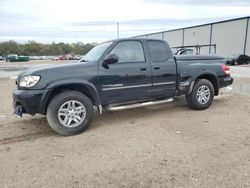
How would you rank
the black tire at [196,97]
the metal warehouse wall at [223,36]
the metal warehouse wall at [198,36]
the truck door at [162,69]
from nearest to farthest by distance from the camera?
the truck door at [162,69]
the black tire at [196,97]
the metal warehouse wall at [223,36]
the metal warehouse wall at [198,36]

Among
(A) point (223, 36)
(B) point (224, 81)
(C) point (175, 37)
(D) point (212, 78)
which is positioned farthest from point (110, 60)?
(C) point (175, 37)

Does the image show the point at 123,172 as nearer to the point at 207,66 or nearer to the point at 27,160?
the point at 27,160

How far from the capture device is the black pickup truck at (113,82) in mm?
4664

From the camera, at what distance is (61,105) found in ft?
15.5

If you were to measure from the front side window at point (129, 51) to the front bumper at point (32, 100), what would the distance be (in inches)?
67.3

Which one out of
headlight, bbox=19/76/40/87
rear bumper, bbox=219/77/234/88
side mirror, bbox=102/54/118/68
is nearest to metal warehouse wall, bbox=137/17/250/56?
rear bumper, bbox=219/77/234/88

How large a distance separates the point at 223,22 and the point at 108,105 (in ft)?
130

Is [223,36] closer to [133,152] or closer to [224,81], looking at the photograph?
[224,81]

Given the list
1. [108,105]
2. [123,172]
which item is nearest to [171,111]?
[108,105]

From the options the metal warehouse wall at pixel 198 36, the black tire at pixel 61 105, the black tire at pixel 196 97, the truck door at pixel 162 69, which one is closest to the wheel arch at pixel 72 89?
the black tire at pixel 61 105

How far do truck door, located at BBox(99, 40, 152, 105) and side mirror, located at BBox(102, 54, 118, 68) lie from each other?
0.08 m

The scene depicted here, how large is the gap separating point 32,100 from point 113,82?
1605mm

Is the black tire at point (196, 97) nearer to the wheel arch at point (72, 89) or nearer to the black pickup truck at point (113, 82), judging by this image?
the black pickup truck at point (113, 82)

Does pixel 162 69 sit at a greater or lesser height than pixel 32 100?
greater
